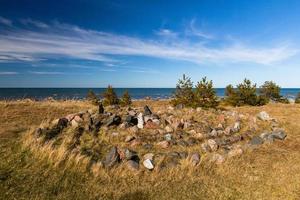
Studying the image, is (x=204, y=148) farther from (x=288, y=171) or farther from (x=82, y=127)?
(x=82, y=127)

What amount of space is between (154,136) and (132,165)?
419 centimetres

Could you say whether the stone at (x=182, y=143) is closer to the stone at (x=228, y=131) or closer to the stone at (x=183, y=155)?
the stone at (x=183, y=155)

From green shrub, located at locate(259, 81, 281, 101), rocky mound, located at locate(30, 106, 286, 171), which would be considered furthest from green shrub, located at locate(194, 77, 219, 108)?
green shrub, located at locate(259, 81, 281, 101)

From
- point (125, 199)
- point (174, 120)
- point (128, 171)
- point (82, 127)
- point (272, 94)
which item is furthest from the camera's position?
point (272, 94)

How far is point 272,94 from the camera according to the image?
4281 cm

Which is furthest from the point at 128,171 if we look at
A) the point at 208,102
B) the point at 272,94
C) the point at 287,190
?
the point at 272,94

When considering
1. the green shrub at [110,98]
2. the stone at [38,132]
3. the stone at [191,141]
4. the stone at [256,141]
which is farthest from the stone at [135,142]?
the green shrub at [110,98]

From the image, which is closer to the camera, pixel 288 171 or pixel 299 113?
pixel 288 171

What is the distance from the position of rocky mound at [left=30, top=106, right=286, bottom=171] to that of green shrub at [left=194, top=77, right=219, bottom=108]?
7036mm

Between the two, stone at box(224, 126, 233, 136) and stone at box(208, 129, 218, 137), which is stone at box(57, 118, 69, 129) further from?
stone at box(224, 126, 233, 136)

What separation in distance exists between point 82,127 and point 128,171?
5782mm

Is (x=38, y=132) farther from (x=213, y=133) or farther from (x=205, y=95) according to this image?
(x=205, y=95)

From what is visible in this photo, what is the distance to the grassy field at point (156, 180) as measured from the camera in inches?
342

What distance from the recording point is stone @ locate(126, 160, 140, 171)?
10461mm
